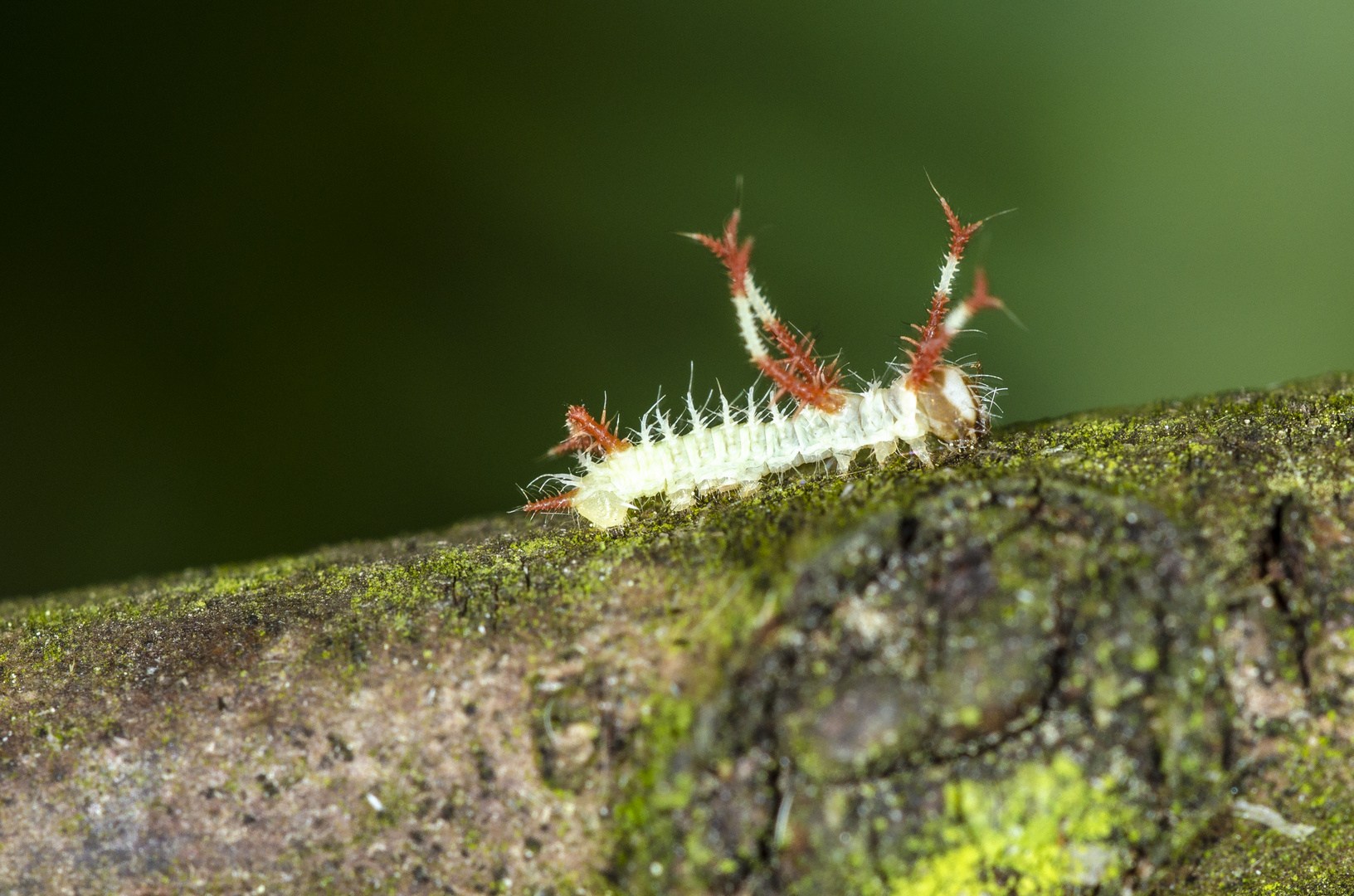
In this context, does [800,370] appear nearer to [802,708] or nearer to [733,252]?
[733,252]

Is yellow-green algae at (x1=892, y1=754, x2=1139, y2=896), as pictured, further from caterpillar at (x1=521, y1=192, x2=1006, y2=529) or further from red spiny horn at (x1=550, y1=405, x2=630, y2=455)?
red spiny horn at (x1=550, y1=405, x2=630, y2=455)

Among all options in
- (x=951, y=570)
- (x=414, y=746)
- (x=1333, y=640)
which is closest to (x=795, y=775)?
(x=951, y=570)

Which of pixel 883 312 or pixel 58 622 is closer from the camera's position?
pixel 58 622

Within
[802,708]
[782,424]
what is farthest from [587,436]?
[802,708]

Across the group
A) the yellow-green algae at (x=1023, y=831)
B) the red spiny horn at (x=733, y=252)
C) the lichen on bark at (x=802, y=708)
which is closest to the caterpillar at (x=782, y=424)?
the red spiny horn at (x=733, y=252)

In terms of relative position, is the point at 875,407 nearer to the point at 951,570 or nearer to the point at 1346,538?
the point at 951,570

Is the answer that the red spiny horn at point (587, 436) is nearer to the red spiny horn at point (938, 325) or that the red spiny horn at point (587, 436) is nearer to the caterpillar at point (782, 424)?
the caterpillar at point (782, 424)

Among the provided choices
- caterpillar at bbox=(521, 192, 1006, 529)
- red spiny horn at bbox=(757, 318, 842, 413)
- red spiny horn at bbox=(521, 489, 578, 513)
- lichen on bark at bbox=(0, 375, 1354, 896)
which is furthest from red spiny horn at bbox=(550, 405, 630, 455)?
lichen on bark at bbox=(0, 375, 1354, 896)
